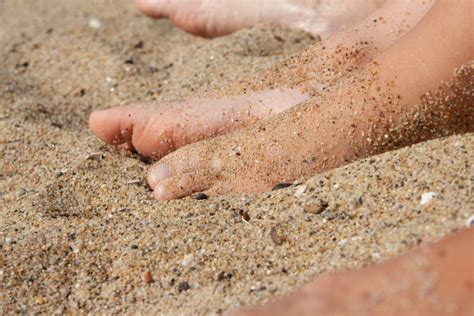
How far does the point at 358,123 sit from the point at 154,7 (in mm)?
1477

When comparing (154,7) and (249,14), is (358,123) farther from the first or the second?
(154,7)

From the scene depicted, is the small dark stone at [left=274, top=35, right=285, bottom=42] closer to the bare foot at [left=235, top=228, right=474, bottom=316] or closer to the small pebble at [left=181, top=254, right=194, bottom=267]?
the small pebble at [left=181, top=254, right=194, bottom=267]

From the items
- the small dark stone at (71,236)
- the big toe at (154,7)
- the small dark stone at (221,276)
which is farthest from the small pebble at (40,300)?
the big toe at (154,7)

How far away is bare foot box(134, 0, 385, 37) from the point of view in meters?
3.13

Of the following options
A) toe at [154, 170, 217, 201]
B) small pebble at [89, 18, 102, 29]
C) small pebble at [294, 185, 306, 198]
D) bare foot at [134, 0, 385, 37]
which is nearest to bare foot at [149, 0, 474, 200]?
toe at [154, 170, 217, 201]

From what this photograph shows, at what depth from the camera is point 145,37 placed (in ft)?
11.4

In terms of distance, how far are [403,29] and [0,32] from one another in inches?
66.1

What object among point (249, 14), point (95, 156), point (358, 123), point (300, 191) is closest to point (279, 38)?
point (249, 14)

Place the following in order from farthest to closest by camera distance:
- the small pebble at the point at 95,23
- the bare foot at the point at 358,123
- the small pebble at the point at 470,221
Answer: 1. the small pebble at the point at 95,23
2. the bare foot at the point at 358,123
3. the small pebble at the point at 470,221

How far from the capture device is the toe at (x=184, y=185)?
225 centimetres

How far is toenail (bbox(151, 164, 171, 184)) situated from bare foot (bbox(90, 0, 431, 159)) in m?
0.19

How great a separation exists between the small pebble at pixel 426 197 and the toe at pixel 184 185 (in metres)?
Result: 0.60

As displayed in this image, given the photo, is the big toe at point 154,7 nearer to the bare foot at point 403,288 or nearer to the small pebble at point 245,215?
the small pebble at point 245,215

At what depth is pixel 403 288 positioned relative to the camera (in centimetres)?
153
